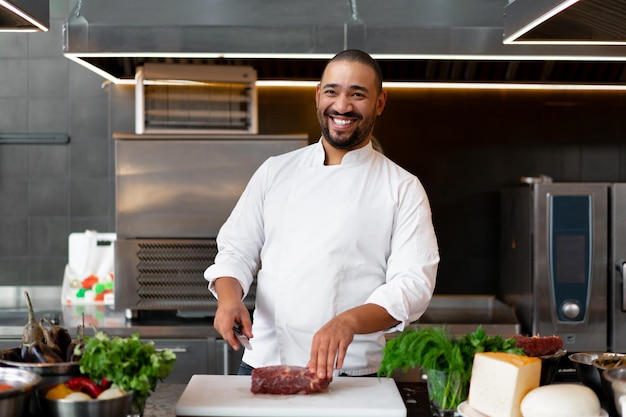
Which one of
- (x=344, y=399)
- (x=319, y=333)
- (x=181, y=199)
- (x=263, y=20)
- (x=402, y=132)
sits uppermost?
(x=263, y=20)

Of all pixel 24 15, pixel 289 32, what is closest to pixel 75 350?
pixel 24 15

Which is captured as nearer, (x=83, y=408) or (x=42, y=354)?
(x=83, y=408)

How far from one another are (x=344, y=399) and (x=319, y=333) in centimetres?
17

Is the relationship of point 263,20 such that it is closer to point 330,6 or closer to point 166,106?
point 330,6

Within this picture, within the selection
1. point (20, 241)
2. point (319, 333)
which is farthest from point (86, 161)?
point (319, 333)

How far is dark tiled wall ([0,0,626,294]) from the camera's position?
450 centimetres

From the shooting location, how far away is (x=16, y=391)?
159cm

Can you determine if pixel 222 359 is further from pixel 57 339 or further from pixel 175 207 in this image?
pixel 57 339

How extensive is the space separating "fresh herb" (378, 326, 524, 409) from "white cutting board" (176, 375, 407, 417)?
3.9 inches

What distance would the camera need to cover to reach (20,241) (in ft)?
14.9

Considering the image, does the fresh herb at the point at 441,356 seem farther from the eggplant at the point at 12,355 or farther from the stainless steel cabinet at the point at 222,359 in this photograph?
the stainless steel cabinet at the point at 222,359

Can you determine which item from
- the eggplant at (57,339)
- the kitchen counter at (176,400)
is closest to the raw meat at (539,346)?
the kitchen counter at (176,400)

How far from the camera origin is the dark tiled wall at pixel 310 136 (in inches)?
177

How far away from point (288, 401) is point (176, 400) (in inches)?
12.4
